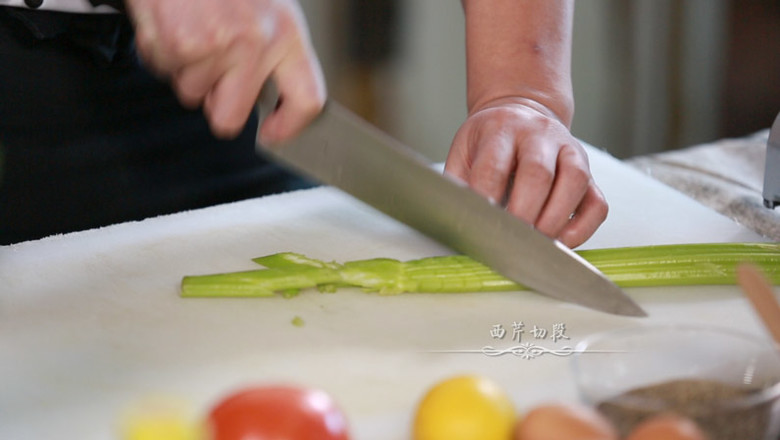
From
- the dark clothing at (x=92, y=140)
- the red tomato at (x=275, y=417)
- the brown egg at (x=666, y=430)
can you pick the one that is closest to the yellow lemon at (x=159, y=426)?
the red tomato at (x=275, y=417)

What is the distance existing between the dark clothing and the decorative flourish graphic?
0.82m

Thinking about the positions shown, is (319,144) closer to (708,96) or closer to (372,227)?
(372,227)

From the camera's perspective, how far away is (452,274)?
1376mm

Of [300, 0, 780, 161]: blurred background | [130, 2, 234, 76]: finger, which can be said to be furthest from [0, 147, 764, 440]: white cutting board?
[300, 0, 780, 161]: blurred background

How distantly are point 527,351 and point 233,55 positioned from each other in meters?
0.55

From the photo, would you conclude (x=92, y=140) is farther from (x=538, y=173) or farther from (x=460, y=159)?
(x=538, y=173)

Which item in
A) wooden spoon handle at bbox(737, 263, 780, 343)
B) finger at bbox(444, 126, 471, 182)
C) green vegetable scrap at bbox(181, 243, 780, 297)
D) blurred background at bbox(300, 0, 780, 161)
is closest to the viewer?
wooden spoon handle at bbox(737, 263, 780, 343)

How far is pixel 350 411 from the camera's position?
3.58 feet

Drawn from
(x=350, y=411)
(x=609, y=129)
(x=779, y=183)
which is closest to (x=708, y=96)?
(x=609, y=129)

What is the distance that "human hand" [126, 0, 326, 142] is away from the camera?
117 centimetres

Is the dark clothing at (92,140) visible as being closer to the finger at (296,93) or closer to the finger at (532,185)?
the finger at (296,93)

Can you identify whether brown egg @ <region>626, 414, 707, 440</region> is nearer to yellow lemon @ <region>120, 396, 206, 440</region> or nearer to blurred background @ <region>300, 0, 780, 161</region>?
yellow lemon @ <region>120, 396, 206, 440</region>

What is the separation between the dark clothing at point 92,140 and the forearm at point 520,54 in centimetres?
50

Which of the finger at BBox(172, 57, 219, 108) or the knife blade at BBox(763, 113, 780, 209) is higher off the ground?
the finger at BBox(172, 57, 219, 108)
